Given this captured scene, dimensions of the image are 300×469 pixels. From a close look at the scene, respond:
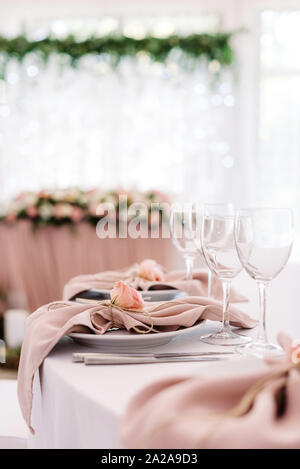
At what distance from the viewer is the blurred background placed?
6730mm

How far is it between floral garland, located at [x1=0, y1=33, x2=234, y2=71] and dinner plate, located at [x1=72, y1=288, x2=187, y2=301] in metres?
5.60

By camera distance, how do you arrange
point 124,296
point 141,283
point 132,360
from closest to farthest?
point 132,360 < point 124,296 < point 141,283

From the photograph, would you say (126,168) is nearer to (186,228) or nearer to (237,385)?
(186,228)

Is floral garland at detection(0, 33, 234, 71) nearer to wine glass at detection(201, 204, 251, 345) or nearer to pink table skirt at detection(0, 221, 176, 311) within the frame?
pink table skirt at detection(0, 221, 176, 311)

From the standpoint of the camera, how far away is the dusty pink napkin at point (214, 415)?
0.55 metres

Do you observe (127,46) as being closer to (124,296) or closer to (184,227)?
(184,227)

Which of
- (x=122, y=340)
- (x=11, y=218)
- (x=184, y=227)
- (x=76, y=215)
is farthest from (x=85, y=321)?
(x=11, y=218)

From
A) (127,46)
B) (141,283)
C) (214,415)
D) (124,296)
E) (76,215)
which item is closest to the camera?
A: (214,415)

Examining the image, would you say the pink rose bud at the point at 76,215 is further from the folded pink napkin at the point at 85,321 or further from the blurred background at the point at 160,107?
the folded pink napkin at the point at 85,321

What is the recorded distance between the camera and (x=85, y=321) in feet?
3.33

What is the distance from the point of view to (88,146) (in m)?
6.90

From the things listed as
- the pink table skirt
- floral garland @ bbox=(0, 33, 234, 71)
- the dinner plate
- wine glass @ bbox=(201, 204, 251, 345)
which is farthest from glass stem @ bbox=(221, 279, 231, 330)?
floral garland @ bbox=(0, 33, 234, 71)

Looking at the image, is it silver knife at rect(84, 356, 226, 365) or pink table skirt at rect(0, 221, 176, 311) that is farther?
pink table skirt at rect(0, 221, 176, 311)

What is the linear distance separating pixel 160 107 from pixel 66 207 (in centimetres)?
216
